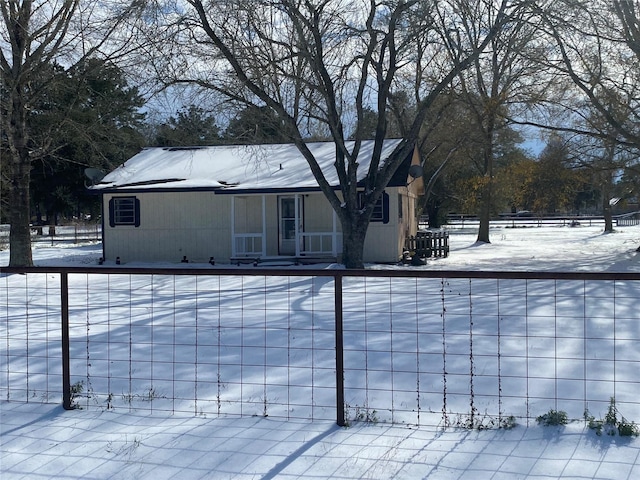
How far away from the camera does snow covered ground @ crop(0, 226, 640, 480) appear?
14.1 feet

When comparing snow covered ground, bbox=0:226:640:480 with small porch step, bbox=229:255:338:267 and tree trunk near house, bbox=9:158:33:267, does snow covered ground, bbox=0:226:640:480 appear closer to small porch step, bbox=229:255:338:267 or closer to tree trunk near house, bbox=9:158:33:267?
tree trunk near house, bbox=9:158:33:267

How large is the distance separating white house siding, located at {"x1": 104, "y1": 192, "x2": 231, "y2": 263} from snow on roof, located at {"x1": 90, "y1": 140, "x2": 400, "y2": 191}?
0.57m

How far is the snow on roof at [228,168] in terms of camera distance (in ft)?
Result: 72.6

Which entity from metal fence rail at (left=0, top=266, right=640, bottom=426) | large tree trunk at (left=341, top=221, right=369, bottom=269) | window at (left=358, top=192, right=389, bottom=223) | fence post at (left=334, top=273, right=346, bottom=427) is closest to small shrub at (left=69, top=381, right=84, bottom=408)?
metal fence rail at (left=0, top=266, right=640, bottom=426)

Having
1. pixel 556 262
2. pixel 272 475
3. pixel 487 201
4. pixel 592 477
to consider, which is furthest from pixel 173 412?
pixel 487 201

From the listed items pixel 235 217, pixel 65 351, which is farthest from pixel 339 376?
pixel 235 217

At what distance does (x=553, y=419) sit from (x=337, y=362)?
1.74 metres

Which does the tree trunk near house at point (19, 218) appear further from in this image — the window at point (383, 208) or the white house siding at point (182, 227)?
the window at point (383, 208)

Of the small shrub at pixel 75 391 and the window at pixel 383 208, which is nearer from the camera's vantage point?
the small shrub at pixel 75 391

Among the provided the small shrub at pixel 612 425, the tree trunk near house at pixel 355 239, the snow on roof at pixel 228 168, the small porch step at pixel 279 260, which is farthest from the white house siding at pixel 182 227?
the small shrub at pixel 612 425

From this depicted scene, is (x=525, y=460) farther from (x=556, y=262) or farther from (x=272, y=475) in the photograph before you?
(x=556, y=262)

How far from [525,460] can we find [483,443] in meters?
0.38

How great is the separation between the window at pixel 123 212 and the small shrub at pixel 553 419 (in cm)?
1970

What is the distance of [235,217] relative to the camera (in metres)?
22.6
